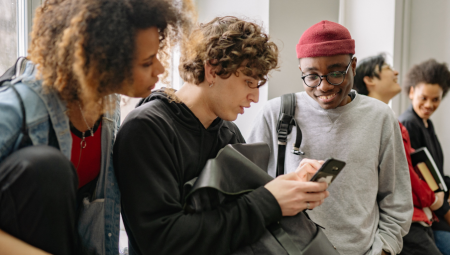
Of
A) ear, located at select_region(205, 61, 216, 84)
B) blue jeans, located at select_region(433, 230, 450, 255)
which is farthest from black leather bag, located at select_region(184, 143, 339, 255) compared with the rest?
blue jeans, located at select_region(433, 230, 450, 255)

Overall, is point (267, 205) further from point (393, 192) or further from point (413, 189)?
point (413, 189)

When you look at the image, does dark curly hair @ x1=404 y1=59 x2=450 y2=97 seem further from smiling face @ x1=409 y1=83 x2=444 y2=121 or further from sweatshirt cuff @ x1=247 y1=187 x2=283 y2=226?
sweatshirt cuff @ x1=247 y1=187 x2=283 y2=226

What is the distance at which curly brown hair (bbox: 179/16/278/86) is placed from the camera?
1.31m

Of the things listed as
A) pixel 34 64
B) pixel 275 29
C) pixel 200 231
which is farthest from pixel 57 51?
pixel 275 29

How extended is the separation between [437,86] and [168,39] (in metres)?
2.82

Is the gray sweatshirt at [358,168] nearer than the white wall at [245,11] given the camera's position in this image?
Yes

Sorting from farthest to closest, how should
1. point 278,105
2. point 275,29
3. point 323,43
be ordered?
point 275,29 → point 278,105 → point 323,43

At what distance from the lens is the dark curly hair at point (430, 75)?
3.20 m

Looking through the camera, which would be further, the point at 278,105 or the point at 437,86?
the point at 437,86

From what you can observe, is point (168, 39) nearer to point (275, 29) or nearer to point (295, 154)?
point (295, 154)

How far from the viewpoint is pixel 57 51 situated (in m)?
1.00

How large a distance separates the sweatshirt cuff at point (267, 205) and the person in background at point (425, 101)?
2.29m

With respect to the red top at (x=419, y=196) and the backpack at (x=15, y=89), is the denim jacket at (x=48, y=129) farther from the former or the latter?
the red top at (x=419, y=196)

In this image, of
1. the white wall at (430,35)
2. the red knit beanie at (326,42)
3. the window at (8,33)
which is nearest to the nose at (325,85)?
the red knit beanie at (326,42)
